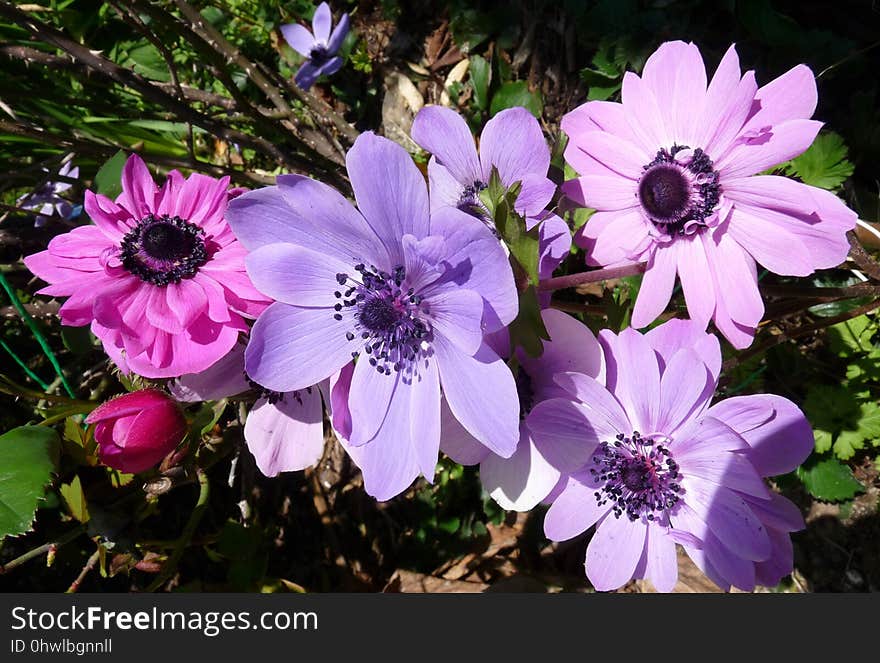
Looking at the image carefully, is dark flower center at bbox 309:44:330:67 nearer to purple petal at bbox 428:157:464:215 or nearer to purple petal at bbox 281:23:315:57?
purple petal at bbox 281:23:315:57

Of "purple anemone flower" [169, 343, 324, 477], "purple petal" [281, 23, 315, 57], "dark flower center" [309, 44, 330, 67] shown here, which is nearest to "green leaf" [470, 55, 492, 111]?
"dark flower center" [309, 44, 330, 67]

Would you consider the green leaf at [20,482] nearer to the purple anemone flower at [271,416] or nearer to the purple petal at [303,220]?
the purple anemone flower at [271,416]

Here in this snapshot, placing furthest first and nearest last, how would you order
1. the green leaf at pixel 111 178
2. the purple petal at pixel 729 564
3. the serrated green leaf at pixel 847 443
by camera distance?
the serrated green leaf at pixel 847 443
the green leaf at pixel 111 178
the purple petal at pixel 729 564

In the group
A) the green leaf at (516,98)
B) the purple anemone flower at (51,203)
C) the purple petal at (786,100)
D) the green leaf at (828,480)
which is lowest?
the green leaf at (828,480)

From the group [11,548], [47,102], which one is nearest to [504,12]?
[47,102]

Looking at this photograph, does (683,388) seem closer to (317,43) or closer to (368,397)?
(368,397)

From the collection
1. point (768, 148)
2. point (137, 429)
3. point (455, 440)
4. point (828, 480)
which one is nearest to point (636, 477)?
point (455, 440)

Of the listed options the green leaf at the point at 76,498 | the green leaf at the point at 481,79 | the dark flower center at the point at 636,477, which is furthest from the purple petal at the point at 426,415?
the green leaf at the point at 481,79

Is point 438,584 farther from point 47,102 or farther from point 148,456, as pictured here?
point 47,102
